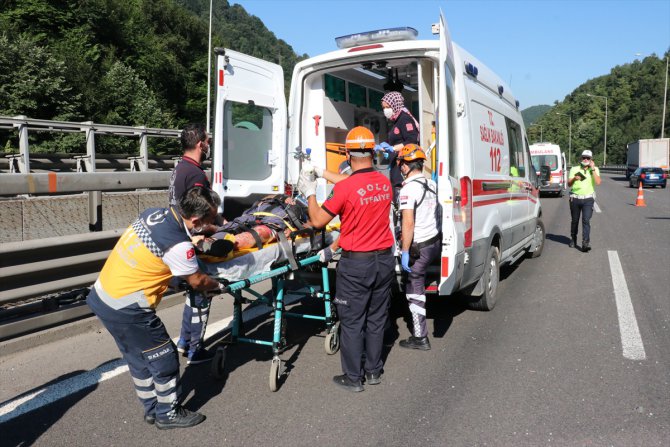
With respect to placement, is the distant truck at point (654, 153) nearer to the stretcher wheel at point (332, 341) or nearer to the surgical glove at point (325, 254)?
the stretcher wheel at point (332, 341)

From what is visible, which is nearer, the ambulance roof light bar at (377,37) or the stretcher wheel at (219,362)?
the stretcher wheel at (219,362)

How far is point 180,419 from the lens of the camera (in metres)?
3.55

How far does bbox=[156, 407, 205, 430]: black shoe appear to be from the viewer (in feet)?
11.5

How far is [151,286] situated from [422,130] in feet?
11.8

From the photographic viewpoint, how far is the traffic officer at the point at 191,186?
4.64m

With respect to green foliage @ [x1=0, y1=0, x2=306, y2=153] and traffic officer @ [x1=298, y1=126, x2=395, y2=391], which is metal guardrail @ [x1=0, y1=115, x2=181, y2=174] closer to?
green foliage @ [x1=0, y1=0, x2=306, y2=153]

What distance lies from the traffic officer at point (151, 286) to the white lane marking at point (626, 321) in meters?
3.74

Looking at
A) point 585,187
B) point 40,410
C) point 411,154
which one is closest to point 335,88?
point 411,154

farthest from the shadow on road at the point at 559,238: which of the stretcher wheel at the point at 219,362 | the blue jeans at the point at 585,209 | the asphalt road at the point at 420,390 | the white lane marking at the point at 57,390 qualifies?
the white lane marking at the point at 57,390

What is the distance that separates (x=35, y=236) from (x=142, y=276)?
4.59 m

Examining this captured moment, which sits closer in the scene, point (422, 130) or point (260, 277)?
point (260, 277)

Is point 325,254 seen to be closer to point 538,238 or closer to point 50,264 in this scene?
point 50,264

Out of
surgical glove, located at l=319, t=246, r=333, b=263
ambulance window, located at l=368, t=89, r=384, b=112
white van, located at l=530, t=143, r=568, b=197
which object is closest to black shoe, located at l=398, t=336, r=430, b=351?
→ surgical glove, located at l=319, t=246, r=333, b=263

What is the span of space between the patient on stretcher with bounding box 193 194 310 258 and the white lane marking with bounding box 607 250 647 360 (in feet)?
10.0
